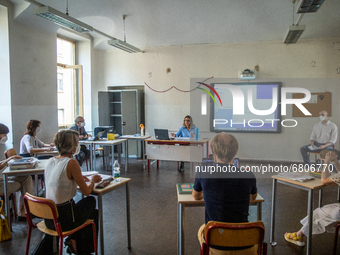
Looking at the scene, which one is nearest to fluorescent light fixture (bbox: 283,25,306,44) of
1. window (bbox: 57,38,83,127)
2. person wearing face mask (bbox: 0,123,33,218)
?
person wearing face mask (bbox: 0,123,33,218)

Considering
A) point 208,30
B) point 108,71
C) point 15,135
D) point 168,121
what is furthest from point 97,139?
point 208,30

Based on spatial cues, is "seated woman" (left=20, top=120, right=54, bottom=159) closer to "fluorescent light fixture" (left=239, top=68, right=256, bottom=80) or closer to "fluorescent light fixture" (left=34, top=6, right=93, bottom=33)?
"fluorescent light fixture" (left=34, top=6, right=93, bottom=33)

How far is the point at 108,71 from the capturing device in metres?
8.16

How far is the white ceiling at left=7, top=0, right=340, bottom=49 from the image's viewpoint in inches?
210

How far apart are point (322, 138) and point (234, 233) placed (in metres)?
5.13

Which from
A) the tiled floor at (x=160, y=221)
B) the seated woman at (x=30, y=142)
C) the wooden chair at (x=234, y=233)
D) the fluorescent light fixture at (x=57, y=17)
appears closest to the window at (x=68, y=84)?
the fluorescent light fixture at (x=57, y=17)

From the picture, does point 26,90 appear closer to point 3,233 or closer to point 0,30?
point 0,30

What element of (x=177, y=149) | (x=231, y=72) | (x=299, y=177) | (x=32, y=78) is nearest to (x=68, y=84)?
(x=32, y=78)

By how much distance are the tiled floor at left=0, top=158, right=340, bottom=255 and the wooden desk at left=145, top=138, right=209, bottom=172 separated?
57cm

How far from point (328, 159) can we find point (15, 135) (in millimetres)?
5378

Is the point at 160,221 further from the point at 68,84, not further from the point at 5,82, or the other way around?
the point at 68,84

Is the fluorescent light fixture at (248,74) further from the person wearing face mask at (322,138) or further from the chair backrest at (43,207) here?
the chair backrest at (43,207)

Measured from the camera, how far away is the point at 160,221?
336 centimetres

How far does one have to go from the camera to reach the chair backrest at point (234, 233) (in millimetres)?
1555
